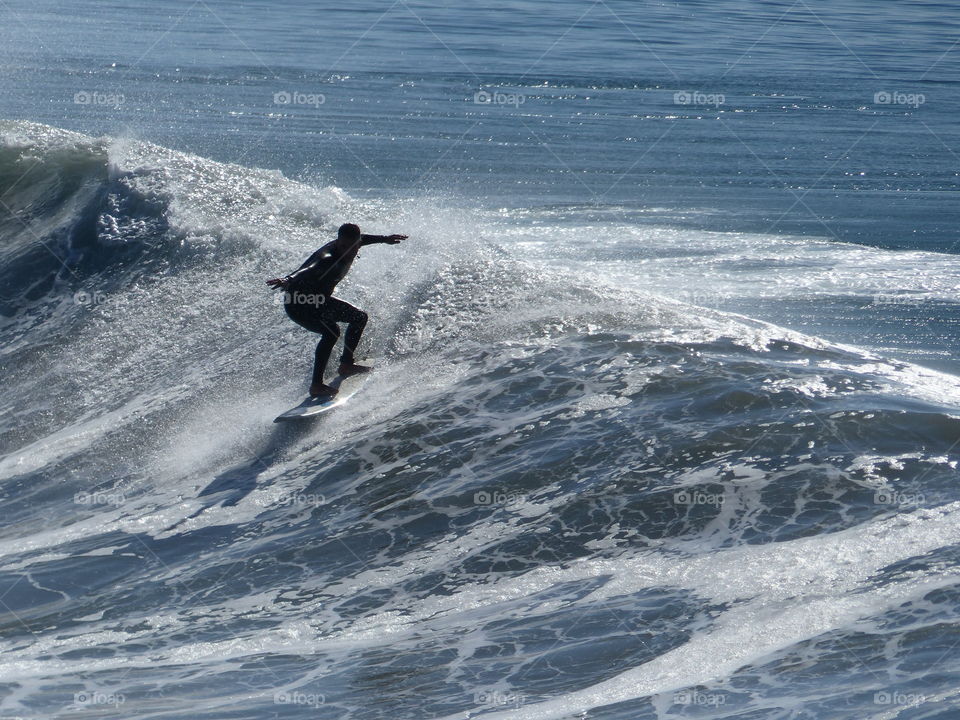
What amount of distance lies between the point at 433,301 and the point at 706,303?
416 cm

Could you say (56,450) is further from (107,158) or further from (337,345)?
(107,158)

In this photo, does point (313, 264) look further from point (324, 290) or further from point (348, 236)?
point (348, 236)

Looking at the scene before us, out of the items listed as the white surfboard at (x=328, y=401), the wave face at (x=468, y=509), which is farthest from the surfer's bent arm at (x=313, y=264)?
the wave face at (x=468, y=509)

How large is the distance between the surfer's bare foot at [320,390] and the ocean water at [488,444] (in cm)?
31

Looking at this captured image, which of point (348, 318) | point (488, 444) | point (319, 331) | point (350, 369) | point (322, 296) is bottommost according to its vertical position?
point (488, 444)

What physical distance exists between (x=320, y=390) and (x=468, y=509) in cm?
237

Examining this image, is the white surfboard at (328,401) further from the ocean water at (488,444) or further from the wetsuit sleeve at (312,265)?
the wetsuit sleeve at (312,265)

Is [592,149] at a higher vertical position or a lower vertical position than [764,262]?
higher

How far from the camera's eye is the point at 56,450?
10516mm

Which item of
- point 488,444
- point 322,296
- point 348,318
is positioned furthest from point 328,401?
point 488,444

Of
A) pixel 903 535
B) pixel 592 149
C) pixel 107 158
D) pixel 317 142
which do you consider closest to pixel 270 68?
pixel 317 142

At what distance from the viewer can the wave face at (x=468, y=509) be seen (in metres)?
6.30

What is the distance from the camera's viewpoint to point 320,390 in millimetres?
10023

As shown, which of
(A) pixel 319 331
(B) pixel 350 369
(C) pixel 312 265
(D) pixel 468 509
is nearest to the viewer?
(D) pixel 468 509
